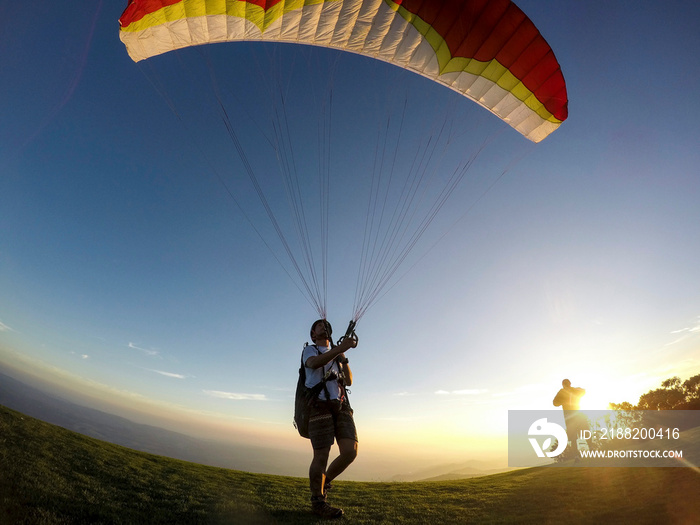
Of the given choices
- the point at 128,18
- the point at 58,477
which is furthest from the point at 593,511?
the point at 128,18

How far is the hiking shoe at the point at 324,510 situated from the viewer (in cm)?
377

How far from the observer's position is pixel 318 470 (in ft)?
13.2

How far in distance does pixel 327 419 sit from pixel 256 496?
2.06 metres

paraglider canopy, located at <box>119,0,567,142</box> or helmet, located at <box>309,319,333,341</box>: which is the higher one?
paraglider canopy, located at <box>119,0,567,142</box>

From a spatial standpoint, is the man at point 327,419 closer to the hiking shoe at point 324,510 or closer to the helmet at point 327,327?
the hiking shoe at point 324,510

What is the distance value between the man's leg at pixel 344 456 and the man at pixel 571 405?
6.97m

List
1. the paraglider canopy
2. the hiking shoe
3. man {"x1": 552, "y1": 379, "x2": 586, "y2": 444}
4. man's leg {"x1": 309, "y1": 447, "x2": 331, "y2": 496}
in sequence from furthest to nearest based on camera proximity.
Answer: man {"x1": 552, "y1": 379, "x2": 586, "y2": 444}, the paraglider canopy, man's leg {"x1": 309, "y1": 447, "x2": 331, "y2": 496}, the hiking shoe

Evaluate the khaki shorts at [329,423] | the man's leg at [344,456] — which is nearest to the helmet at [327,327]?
the khaki shorts at [329,423]

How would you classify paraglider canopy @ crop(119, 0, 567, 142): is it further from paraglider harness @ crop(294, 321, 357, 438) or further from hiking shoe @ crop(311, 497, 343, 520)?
hiking shoe @ crop(311, 497, 343, 520)

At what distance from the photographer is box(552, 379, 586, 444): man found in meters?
8.31

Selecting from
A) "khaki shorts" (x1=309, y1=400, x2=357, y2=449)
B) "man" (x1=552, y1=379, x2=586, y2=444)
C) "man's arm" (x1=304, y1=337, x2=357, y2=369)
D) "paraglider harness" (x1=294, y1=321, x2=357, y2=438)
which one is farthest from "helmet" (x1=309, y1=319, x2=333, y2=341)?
"man" (x1=552, y1=379, x2=586, y2=444)

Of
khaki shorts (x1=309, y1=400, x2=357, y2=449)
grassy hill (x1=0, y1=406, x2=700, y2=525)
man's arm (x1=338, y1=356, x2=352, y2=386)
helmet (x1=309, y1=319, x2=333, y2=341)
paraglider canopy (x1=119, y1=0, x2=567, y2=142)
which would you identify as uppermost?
paraglider canopy (x1=119, y1=0, x2=567, y2=142)

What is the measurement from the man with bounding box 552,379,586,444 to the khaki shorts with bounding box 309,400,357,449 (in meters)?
6.93

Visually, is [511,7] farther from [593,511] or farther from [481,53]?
[593,511]
